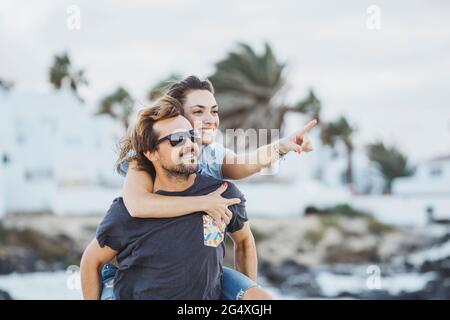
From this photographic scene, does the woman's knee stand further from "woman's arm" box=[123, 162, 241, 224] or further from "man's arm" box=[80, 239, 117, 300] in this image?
"man's arm" box=[80, 239, 117, 300]

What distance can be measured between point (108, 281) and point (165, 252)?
0.20 meters

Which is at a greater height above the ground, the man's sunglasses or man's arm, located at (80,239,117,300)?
the man's sunglasses

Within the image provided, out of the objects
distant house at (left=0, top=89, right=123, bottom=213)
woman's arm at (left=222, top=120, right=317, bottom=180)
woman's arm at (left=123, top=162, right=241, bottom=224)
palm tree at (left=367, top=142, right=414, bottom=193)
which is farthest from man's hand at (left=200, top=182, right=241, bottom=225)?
palm tree at (left=367, top=142, right=414, bottom=193)

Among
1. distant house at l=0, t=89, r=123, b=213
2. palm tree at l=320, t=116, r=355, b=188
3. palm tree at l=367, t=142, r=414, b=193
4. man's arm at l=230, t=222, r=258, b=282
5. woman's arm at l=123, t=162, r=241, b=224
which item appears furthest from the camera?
palm tree at l=320, t=116, r=355, b=188

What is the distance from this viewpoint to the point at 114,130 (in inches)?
776

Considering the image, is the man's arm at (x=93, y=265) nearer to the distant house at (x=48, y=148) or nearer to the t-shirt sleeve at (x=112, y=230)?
the t-shirt sleeve at (x=112, y=230)

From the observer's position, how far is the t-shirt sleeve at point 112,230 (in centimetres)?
174

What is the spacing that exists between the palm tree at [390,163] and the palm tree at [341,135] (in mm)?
913

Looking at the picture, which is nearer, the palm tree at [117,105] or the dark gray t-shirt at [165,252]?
the dark gray t-shirt at [165,252]

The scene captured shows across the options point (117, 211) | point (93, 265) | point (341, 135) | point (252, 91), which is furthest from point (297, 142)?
point (341, 135)

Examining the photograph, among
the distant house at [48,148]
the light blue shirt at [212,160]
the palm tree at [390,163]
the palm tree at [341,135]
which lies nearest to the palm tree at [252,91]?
the palm tree at [341,135]

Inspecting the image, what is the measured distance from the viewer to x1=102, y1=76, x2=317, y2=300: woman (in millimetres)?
1748

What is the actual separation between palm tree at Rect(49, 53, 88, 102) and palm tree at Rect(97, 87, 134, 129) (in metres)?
0.81

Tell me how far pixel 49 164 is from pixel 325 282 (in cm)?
798
